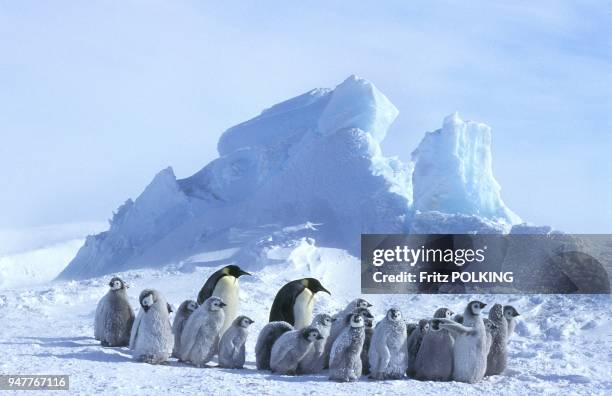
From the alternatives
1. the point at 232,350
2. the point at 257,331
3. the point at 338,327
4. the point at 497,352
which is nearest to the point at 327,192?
the point at 257,331

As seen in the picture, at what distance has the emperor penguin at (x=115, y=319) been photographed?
32.4ft

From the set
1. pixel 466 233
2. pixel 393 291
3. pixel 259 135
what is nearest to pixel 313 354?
pixel 393 291

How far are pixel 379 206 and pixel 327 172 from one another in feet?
6.16

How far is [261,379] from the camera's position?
322 inches

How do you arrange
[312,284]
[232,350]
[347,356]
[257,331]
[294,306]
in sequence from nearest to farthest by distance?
1. [347,356]
2. [232,350]
3. [294,306]
4. [312,284]
5. [257,331]

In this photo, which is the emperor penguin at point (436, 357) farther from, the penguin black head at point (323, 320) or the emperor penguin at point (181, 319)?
the emperor penguin at point (181, 319)

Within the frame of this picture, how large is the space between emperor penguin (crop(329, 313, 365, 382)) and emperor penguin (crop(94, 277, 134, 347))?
2779 mm

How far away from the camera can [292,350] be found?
8602 mm

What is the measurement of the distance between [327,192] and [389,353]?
1258 cm

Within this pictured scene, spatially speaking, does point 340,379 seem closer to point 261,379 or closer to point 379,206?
point 261,379

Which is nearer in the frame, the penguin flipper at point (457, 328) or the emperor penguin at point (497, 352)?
the penguin flipper at point (457, 328)

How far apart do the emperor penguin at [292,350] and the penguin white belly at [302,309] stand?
2089 mm

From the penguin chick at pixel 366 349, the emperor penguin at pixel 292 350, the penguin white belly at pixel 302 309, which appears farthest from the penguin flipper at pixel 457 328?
the penguin white belly at pixel 302 309

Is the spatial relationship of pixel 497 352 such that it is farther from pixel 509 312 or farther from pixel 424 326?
pixel 509 312
